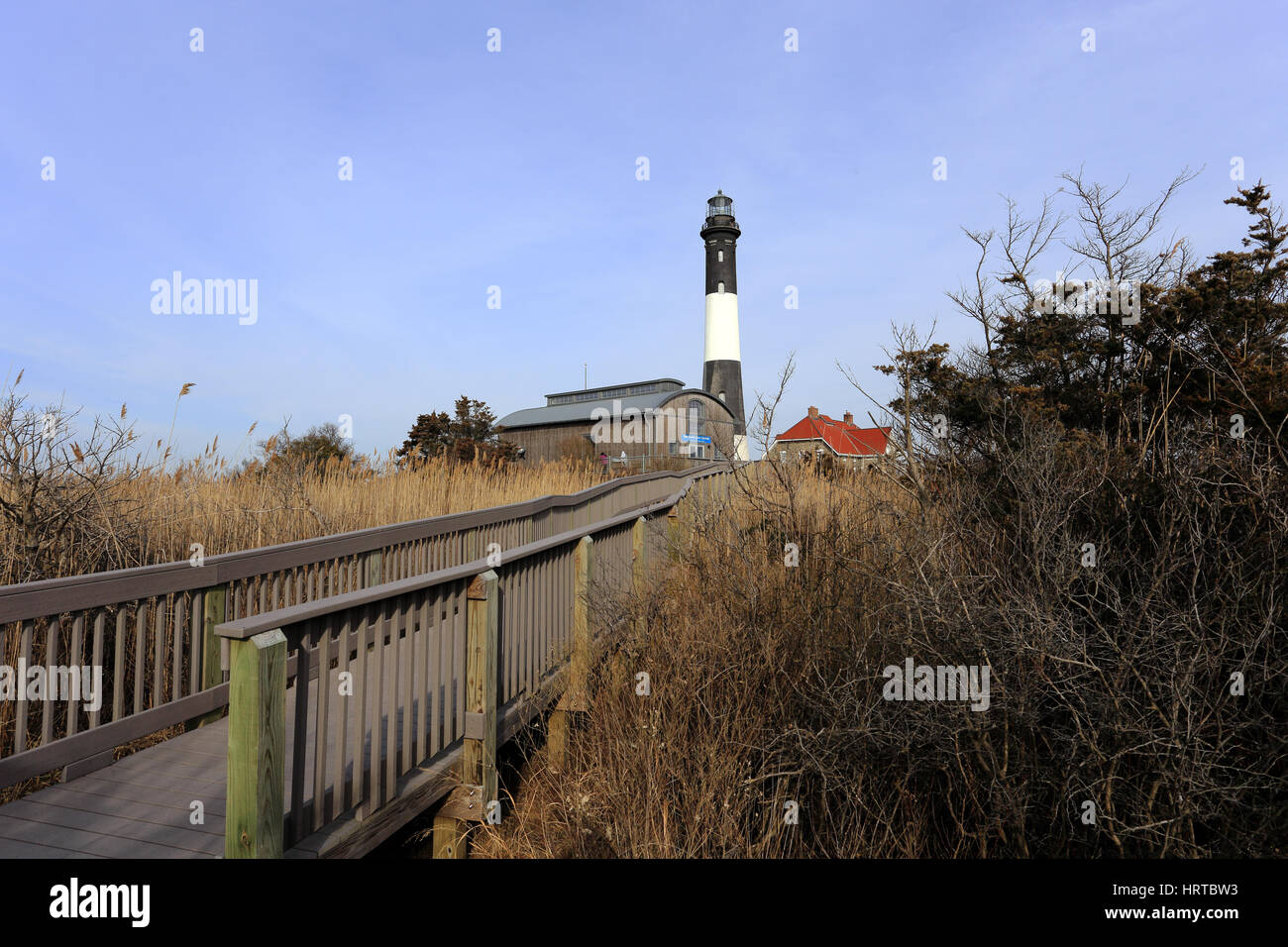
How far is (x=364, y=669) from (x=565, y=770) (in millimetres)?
2409

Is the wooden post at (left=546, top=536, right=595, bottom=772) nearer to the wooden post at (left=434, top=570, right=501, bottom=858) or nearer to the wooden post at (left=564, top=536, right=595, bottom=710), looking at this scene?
the wooden post at (left=564, top=536, right=595, bottom=710)

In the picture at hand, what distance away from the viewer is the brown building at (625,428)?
136 ft

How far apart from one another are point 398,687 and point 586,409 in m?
43.0

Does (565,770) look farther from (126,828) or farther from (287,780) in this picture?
(126,828)

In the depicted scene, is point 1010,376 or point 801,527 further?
point 1010,376

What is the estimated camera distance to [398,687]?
10.3 feet

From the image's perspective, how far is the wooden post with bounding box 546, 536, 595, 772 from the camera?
487cm

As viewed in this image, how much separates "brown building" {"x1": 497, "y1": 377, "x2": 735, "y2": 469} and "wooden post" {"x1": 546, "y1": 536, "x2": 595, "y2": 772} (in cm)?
3168

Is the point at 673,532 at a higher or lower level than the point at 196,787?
higher

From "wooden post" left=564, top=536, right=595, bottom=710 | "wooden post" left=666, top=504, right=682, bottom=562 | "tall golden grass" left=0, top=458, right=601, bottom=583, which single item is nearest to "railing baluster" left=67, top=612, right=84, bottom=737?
"tall golden grass" left=0, top=458, right=601, bottom=583
